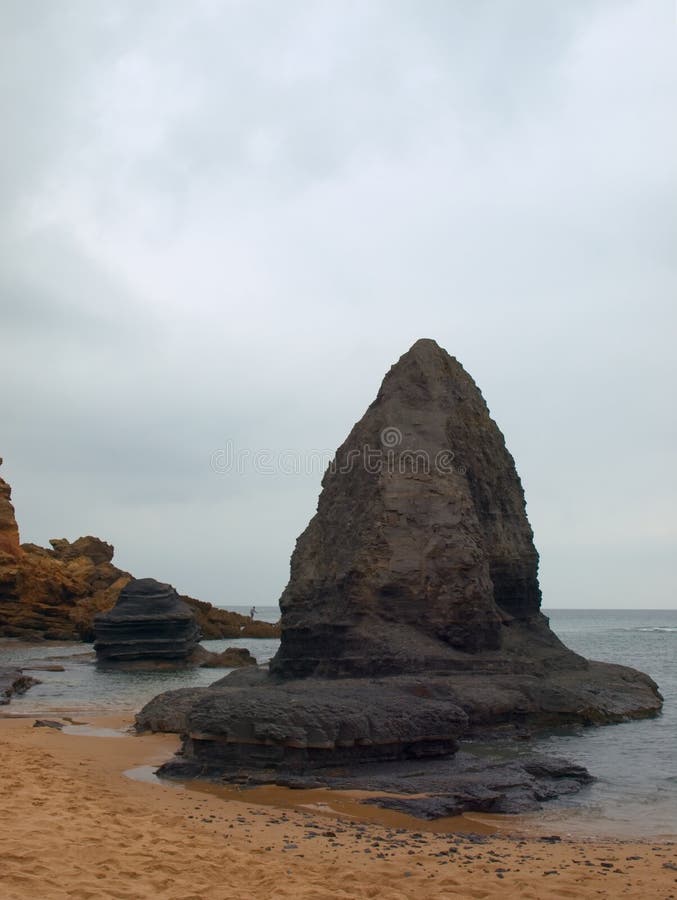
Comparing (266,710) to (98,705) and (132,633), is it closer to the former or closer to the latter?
(98,705)

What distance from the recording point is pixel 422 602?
18.0 meters

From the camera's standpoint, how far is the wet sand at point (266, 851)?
6.08 meters

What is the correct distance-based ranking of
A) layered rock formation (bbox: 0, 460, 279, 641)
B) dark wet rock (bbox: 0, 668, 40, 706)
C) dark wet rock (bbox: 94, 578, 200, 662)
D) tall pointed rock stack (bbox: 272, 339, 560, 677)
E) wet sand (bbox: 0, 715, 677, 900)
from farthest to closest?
1. layered rock formation (bbox: 0, 460, 279, 641)
2. dark wet rock (bbox: 94, 578, 200, 662)
3. dark wet rock (bbox: 0, 668, 40, 706)
4. tall pointed rock stack (bbox: 272, 339, 560, 677)
5. wet sand (bbox: 0, 715, 677, 900)

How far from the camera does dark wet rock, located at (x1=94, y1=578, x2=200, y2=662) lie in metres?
36.0

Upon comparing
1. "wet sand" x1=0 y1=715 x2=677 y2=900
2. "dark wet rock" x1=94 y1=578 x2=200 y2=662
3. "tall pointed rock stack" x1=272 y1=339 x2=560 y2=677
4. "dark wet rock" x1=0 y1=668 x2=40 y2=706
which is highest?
"tall pointed rock stack" x1=272 y1=339 x2=560 y2=677

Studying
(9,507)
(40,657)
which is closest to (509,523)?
(40,657)

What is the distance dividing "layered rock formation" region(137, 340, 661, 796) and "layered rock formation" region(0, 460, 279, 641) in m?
30.3

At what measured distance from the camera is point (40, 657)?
39.3 m

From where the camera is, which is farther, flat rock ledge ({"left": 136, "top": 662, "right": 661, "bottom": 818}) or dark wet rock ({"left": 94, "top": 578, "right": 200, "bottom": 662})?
dark wet rock ({"left": 94, "top": 578, "right": 200, "bottom": 662})

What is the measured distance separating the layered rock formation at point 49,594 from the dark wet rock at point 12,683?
22749 mm

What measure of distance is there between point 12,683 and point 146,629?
43.8 feet

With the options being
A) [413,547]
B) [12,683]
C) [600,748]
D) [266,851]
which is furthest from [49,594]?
[266,851]

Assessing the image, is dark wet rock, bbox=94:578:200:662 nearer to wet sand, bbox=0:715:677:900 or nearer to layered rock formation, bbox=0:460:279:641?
layered rock formation, bbox=0:460:279:641

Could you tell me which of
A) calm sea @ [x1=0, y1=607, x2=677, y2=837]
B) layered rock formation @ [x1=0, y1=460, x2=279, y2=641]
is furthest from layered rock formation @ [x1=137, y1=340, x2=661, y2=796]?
layered rock formation @ [x1=0, y1=460, x2=279, y2=641]
